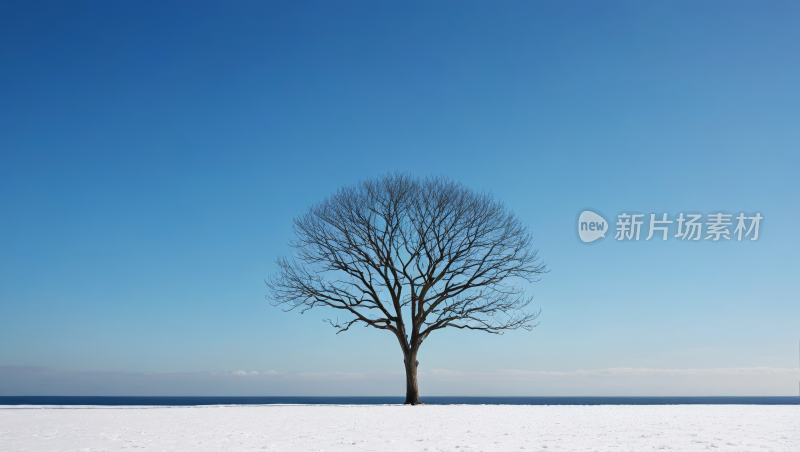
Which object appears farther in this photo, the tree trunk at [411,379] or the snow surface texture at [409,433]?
the tree trunk at [411,379]

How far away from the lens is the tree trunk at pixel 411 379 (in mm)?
22703

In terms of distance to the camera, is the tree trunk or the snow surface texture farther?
the tree trunk

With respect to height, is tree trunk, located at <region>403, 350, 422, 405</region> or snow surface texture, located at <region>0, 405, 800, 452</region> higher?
tree trunk, located at <region>403, 350, 422, 405</region>

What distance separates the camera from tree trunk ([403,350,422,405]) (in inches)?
894

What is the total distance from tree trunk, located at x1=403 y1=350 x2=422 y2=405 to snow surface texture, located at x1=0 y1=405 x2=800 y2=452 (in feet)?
28.2

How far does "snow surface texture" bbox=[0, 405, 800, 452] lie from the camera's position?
29.2 feet

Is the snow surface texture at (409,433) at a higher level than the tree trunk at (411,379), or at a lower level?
lower

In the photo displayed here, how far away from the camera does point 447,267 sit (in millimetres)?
23953

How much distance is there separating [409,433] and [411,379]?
12771 millimetres

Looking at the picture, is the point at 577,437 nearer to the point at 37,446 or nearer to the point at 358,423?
the point at 358,423

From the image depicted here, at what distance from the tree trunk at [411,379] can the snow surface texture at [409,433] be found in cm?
859

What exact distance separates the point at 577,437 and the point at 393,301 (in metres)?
14.4

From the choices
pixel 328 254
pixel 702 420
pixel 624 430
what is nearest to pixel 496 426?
pixel 624 430

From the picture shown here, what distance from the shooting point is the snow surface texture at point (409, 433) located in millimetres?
8914
